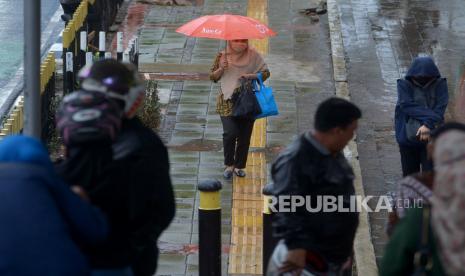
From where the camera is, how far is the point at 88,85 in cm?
510

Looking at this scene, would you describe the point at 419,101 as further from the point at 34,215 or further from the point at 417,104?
the point at 34,215

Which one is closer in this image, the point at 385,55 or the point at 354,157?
the point at 354,157

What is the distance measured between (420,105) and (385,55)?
20.2 feet

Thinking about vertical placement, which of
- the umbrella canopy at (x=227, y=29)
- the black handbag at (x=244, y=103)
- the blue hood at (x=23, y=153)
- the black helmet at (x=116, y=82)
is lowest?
the black handbag at (x=244, y=103)

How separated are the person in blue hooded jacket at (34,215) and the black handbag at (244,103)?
6707mm

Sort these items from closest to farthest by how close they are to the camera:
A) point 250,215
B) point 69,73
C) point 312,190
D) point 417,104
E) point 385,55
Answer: point 312,190 < point 417,104 < point 250,215 < point 69,73 < point 385,55

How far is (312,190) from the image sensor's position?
223 inches

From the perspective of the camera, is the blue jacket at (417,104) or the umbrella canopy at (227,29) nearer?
the blue jacket at (417,104)

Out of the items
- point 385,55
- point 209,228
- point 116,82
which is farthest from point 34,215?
point 385,55

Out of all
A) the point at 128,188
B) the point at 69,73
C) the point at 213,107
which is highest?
the point at 128,188

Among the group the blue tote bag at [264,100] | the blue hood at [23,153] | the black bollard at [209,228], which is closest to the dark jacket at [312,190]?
the blue hood at [23,153]

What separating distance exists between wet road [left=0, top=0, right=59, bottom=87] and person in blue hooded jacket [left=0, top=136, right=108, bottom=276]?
11.8 m

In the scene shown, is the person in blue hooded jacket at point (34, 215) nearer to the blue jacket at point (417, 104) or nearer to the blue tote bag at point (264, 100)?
the blue jacket at point (417, 104)

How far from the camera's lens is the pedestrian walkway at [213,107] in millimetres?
10297
